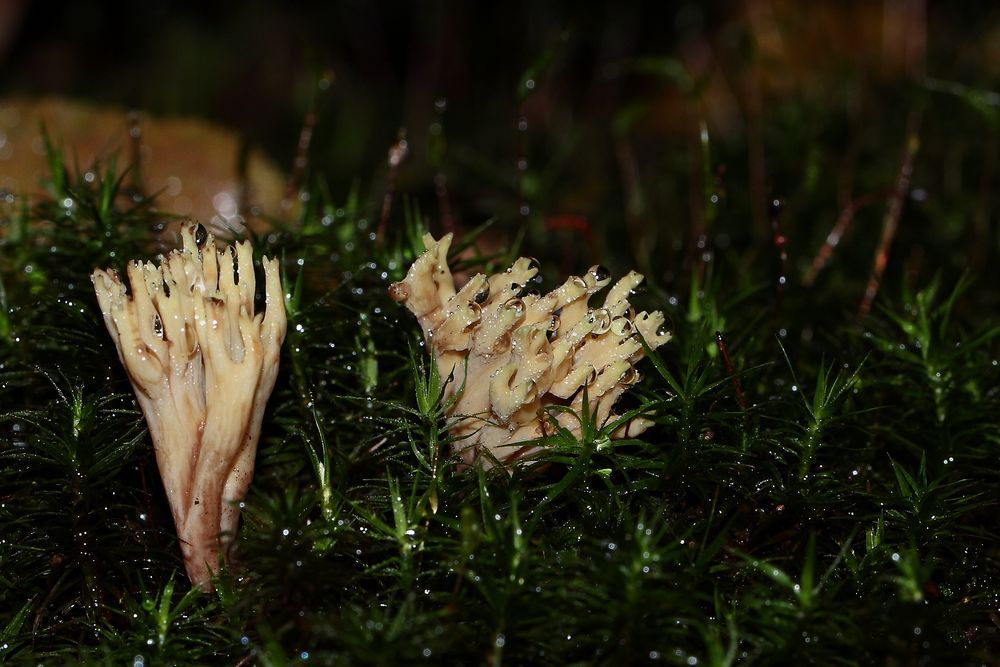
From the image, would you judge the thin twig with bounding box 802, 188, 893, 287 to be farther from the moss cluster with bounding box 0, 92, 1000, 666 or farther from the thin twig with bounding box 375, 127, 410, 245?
the thin twig with bounding box 375, 127, 410, 245

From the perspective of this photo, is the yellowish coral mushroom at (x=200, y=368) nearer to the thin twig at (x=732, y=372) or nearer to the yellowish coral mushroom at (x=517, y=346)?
the yellowish coral mushroom at (x=517, y=346)

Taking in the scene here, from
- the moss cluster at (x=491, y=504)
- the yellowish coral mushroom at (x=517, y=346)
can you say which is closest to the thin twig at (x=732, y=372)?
the moss cluster at (x=491, y=504)

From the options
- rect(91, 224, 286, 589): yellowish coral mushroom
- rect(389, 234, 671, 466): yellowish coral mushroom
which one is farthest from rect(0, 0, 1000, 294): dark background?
rect(91, 224, 286, 589): yellowish coral mushroom

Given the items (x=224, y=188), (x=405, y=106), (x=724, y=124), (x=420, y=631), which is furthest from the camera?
(x=405, y=106)

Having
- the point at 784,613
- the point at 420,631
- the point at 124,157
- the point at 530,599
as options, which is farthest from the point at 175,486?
the point at 124,157

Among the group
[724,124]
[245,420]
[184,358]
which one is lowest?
[724,124]

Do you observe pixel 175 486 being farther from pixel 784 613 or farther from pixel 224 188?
pixel 224 188
